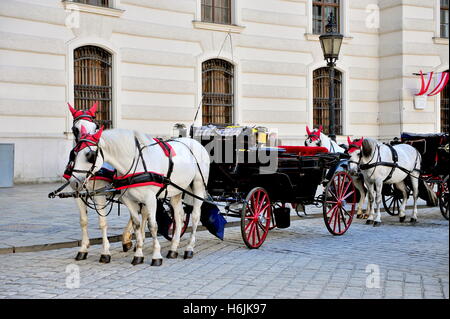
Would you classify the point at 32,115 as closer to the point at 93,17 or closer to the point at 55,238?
A: the point at 93,17

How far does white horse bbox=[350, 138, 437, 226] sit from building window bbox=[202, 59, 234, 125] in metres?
8.54

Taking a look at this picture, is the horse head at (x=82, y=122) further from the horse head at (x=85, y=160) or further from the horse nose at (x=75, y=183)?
the horse nose at (x=75, y=183)

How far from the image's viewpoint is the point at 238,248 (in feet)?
29.0

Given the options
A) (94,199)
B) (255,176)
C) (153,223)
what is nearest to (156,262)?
(153,223)

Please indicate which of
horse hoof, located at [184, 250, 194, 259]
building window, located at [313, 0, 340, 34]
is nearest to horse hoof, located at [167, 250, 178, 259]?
horse hoof, located at [184, 250, 194, 259]

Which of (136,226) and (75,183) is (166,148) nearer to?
(136,226)

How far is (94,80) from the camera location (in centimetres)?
1788

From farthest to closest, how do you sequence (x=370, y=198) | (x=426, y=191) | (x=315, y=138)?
(x=315, y=138) < (x=426, y=191) < (x=370, y=198)

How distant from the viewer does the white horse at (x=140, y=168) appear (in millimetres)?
7223

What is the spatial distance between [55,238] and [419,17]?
55.5 feet

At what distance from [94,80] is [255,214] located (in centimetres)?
1018

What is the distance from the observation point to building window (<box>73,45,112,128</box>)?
17.6 metres

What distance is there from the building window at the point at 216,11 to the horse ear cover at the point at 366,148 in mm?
9712
